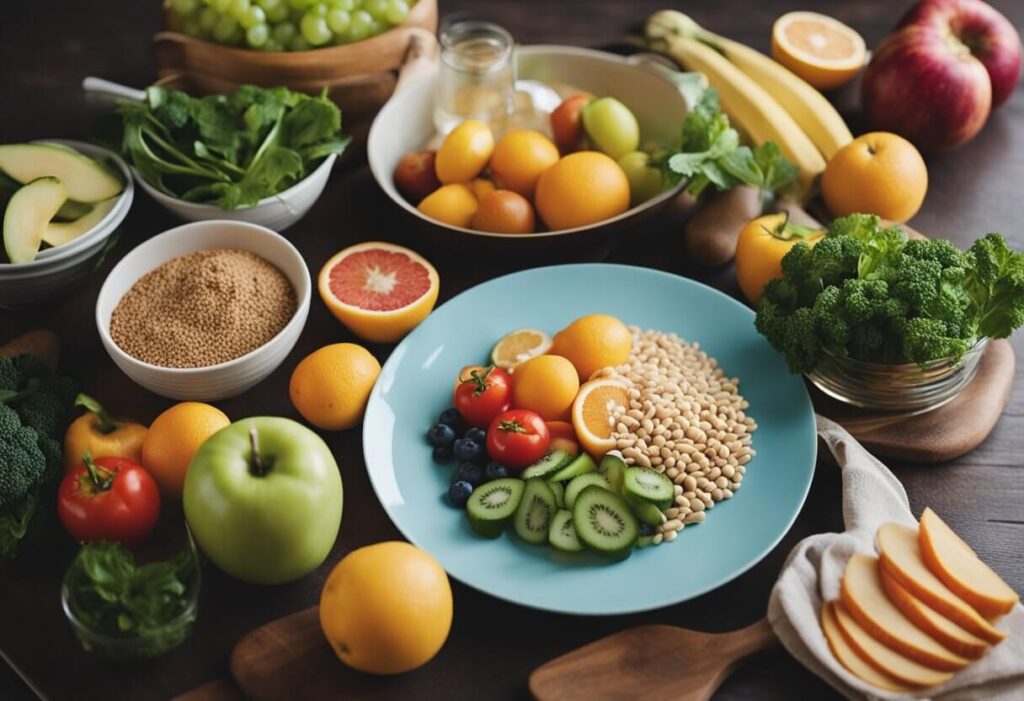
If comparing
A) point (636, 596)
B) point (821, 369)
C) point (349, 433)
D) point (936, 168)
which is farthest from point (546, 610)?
point (936, 168)

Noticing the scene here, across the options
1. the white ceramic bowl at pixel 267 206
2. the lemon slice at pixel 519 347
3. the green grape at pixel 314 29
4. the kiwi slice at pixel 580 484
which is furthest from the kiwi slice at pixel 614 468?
the green grape at pixel 314 29

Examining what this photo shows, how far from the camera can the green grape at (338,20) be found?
1.69 m

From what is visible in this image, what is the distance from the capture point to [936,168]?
1817mm

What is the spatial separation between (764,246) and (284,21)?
0.88m

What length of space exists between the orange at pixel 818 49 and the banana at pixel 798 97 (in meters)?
0.02

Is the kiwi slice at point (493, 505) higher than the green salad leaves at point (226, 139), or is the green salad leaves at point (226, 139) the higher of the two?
the green salad leaves at point (226, 139)

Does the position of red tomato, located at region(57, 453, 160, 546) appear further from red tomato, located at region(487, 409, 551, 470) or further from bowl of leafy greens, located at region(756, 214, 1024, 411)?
bowl of leafy greens, located at region(756, 214, 1024, 411)

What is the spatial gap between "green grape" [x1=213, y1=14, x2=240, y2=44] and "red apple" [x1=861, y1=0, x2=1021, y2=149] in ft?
3.64

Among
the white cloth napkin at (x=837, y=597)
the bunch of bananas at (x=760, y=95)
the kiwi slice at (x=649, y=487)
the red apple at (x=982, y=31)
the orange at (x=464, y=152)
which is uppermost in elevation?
the red apple at (x=982, y=31)

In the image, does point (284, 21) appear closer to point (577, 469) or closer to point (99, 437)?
point (99, 437)

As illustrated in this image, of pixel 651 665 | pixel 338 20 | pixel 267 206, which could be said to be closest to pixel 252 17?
pixel 338 20

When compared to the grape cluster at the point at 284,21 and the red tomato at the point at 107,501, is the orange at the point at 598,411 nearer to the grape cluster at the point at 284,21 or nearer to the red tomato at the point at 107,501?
the red tomato at the point at 107,501

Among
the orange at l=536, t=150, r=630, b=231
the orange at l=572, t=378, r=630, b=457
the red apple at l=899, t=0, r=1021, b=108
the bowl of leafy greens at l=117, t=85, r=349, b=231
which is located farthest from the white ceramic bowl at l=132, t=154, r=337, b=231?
the red apple at l=899, t=0, r=1021, b=108

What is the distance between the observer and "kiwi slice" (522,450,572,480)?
1249mm
